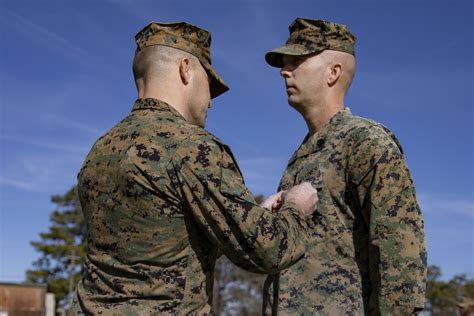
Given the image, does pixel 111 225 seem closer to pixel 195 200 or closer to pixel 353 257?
pixel 195 200

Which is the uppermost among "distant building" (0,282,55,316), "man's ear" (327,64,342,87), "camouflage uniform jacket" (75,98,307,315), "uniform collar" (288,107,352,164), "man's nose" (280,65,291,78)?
"distant building" (0,282,55,316)

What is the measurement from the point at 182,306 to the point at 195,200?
452 mm

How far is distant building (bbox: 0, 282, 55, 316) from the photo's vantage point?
36.1 m

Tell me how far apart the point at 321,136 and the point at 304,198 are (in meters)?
0.74

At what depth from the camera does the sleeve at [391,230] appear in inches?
131

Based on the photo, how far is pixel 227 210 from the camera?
112 inches

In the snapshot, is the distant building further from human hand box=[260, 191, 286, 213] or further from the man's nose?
human hand box=[260, 191, 286, 213]

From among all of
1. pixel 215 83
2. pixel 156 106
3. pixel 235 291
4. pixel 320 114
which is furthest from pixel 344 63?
pixel 235 291

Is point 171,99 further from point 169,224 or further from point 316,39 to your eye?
point 316,39

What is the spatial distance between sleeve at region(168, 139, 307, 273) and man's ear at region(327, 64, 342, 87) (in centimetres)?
131

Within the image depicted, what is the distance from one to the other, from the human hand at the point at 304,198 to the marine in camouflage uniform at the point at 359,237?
0.25 metres

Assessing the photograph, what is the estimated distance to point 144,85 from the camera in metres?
3.32

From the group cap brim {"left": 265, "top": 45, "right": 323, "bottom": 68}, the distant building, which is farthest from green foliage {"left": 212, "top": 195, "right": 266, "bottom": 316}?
cap brim {"left": 265, "top": 45, "right": 323, "bottom": 68}

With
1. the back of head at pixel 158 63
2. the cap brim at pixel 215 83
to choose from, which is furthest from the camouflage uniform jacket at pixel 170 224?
the cap brim at pixel 215 83
